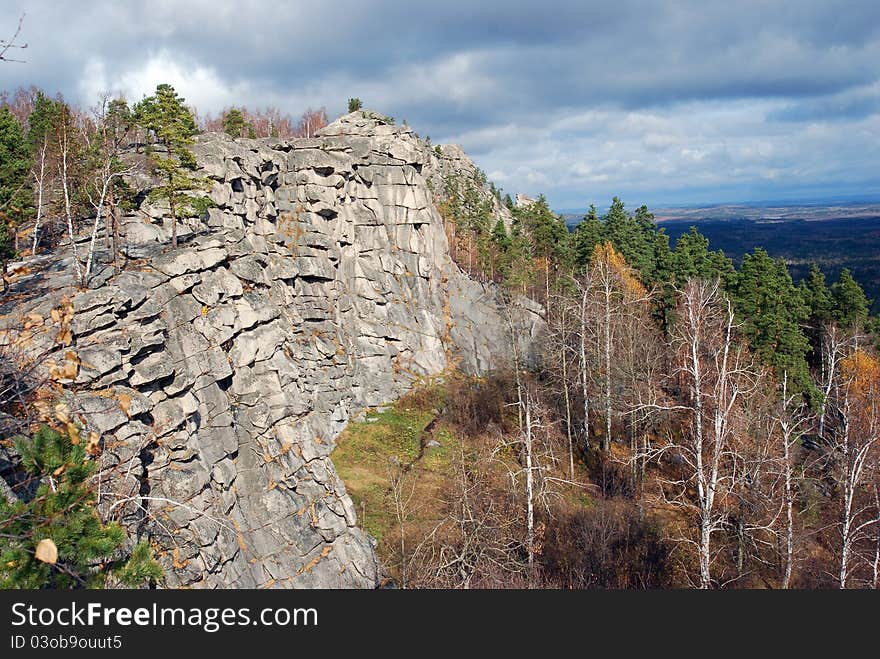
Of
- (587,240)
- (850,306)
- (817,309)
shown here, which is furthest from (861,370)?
(587,240)

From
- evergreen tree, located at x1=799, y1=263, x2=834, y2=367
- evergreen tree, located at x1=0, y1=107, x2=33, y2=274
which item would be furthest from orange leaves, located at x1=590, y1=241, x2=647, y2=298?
evergreen tree, located at x1=0, y1=107, x2=33, y2=274

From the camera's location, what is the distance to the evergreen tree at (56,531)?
685 centimetres

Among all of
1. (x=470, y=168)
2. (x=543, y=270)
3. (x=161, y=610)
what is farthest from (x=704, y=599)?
(x=470, y=168)

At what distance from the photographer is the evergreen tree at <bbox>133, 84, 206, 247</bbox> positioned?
2438 centimetres

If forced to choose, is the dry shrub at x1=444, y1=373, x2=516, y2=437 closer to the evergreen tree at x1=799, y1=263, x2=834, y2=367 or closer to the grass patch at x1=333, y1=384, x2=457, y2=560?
the grass patch at x1=333, y1=384, x2=457, y2=560

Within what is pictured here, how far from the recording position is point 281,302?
113 ft

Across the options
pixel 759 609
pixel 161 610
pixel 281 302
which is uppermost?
pixel 281 302

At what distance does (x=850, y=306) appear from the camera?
46750mm

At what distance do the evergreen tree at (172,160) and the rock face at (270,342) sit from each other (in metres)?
1.57

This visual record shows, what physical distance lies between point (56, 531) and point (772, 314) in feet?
150

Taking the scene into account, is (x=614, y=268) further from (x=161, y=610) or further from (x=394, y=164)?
(x=161, y=610)

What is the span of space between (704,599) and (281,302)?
29650 mm

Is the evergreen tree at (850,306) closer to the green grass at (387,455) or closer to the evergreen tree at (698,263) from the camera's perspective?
the evergreen tree at (698,263)

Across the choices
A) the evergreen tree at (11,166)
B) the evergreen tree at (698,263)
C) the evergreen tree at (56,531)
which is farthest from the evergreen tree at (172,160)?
the evergreen tree at (698,263)
